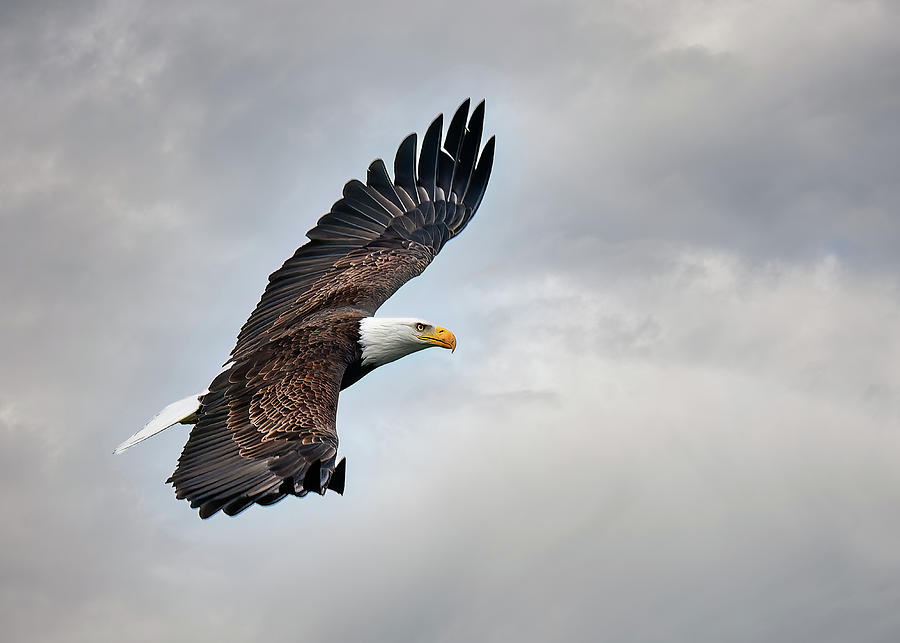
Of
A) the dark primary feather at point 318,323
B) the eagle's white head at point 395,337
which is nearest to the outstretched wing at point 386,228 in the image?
the dark primary feather at point 318,323

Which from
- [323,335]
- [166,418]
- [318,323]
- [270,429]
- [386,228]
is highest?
[386,228]

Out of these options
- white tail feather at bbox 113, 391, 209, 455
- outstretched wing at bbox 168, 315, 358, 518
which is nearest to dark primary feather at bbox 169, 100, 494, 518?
outstretched wing at bbox 168, 315, 358, 518

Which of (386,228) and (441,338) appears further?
(386,228)

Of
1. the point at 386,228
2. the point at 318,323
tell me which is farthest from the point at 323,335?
the point at 386,228

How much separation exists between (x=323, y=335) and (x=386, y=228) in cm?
298

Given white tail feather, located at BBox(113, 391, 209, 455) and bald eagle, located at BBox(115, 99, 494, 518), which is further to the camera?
white tail feather, located at BBox(113, 391, 209, 455)

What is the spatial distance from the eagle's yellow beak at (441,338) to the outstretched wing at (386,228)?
76 centimetres

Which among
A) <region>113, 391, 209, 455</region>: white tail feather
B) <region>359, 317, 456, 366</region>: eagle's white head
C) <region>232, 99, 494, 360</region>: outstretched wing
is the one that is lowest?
<region>113, 391, 209, 455</region>: white tail feather

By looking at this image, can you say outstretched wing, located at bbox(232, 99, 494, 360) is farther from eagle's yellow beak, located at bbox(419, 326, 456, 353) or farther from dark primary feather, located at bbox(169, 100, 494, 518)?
eagle's yellow beak, located at bbox(419, 326, 456, 353)

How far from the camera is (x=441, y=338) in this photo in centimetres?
1280

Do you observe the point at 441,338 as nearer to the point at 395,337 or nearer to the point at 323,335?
the point at 395,337

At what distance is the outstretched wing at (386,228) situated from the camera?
43.5ft

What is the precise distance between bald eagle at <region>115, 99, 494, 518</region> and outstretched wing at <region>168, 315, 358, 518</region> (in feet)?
0.04

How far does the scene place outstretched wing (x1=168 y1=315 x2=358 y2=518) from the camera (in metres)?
9.71
